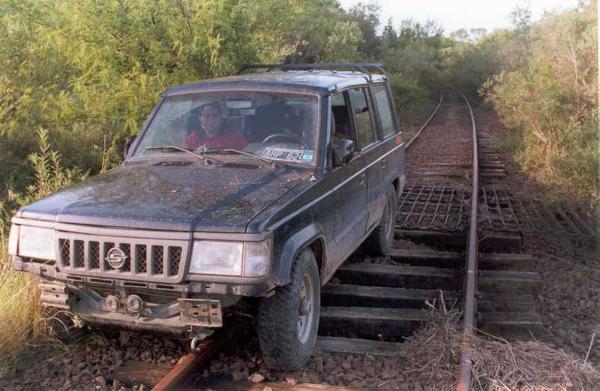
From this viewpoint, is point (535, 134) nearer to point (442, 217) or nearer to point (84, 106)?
point (442, 217)

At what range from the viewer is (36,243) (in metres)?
4.07

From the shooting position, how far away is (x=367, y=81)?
21.9ft

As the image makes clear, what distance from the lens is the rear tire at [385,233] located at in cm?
681

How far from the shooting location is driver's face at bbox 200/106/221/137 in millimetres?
5191

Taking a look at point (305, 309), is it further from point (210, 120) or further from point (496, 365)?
point (210, 120)

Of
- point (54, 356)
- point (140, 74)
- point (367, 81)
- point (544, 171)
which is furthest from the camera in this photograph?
point (544, 171)

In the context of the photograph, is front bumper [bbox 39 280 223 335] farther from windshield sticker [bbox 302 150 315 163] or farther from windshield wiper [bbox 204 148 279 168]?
windshield sticker [bbox 302 150 315 163]

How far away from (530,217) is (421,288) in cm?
331

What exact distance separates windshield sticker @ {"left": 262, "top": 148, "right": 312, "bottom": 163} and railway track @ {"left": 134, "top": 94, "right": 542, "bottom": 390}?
1.35m

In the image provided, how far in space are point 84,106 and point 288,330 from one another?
17.2 ft

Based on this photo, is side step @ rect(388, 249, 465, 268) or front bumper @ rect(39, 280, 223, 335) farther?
side step @ rect(388, 249, 465, 268)

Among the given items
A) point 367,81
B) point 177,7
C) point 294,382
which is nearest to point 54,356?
point 294,382

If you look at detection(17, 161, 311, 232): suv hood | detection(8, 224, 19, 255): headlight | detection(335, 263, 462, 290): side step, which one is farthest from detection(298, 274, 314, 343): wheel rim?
detection(335, 263, 462, 290): side step

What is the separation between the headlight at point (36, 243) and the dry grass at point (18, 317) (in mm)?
706
